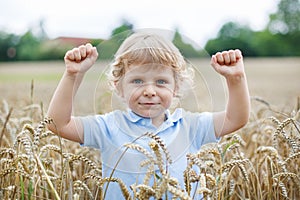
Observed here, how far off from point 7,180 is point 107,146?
1.26ft

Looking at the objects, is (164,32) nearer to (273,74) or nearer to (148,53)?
(148,53)

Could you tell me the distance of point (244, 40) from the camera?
125 ft

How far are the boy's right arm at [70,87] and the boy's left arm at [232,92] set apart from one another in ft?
1.43

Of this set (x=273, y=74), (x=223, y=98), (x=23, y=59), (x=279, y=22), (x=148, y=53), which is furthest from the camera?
(x=279, y=22)

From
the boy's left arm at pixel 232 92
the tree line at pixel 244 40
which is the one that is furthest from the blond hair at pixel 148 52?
the tree line at pixel 244 40

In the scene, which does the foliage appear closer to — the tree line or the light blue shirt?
the tree line

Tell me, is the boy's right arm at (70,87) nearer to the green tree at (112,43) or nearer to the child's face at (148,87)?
the green tree at (112,43)

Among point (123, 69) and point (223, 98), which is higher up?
point (123, 69)

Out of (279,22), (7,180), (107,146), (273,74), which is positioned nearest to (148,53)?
(107,146)

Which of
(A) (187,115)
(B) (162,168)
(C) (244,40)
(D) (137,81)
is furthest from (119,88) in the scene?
(C) (244,40)

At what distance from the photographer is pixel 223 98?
6.17 ft

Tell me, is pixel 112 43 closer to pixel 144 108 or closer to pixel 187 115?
pixel 144 108

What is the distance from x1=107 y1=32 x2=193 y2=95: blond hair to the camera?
5.72 ft

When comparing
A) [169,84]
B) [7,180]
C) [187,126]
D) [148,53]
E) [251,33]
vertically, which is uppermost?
Result: [148,53]
